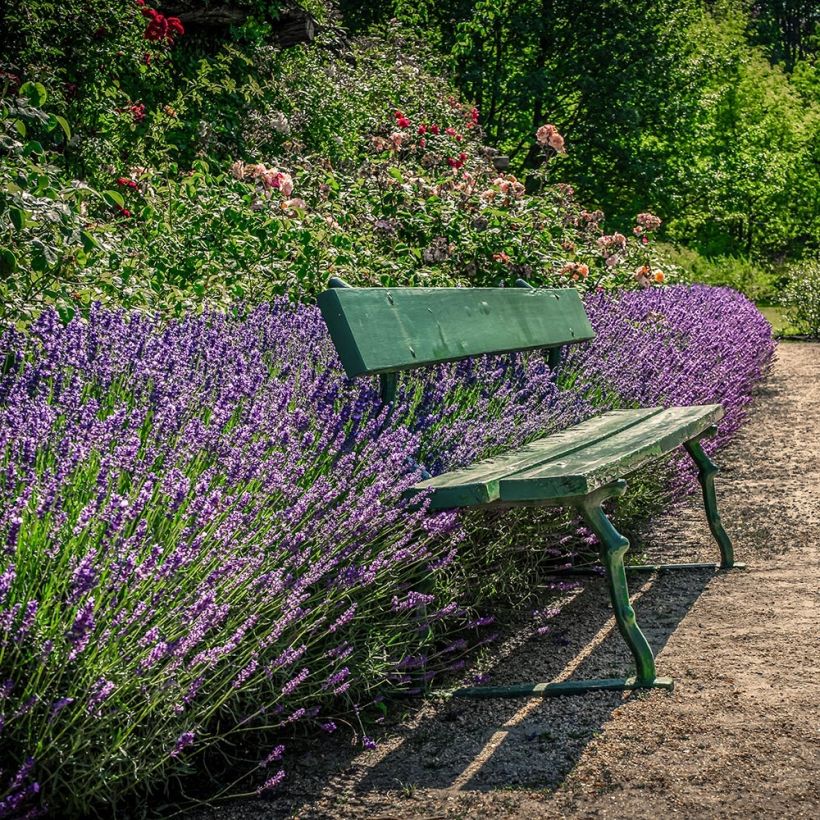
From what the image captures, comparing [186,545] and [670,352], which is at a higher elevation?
[186,545]

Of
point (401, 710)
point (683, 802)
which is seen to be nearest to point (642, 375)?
point (401, 710)

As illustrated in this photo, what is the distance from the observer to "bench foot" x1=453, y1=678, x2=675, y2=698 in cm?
319

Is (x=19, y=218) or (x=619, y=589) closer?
(x=619, y=589)

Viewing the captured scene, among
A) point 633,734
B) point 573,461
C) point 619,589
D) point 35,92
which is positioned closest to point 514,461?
point 573,461

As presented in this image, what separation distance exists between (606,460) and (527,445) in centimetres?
87

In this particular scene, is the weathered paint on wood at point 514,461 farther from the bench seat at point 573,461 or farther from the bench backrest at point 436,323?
the bench backrest at point 436,323

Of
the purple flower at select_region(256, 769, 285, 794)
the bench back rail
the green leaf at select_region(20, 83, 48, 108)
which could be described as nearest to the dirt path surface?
the purple flower at select_region(256, 769, 285, 794)

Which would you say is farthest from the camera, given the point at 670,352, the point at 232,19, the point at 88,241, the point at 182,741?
the point at 232,19

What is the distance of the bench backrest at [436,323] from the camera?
3412 mm

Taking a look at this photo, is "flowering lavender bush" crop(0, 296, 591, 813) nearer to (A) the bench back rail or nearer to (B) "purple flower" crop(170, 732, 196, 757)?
(B) "purple flower" crop(170, 732, 196, 757)

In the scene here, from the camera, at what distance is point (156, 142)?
9.16 metres

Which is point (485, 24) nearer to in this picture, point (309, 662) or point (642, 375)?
point (642, 375)

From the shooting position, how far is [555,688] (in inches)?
126

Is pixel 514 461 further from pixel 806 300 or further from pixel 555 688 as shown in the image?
pixel 806 300
